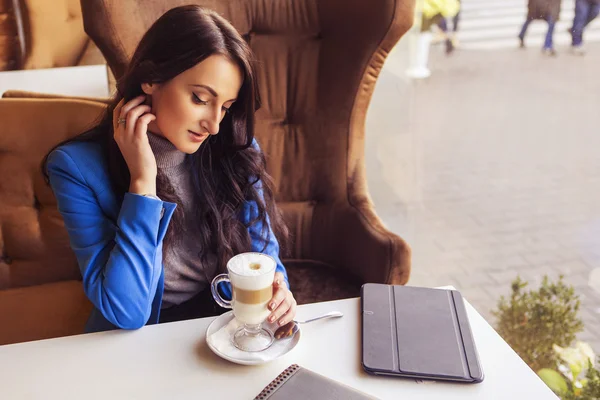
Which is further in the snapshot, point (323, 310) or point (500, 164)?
point (500, 164)

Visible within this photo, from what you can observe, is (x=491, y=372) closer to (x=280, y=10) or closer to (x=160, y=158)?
(x=160, y=158)

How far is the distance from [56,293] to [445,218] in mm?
1720

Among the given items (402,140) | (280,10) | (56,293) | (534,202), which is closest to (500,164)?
(534,202)

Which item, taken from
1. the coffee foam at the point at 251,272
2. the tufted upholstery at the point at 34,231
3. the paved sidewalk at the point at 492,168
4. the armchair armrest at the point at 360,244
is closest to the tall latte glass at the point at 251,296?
the coffee foam at the point at 251,272

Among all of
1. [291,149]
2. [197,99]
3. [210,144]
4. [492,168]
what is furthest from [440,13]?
[197,99]

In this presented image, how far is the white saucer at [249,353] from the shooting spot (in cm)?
96

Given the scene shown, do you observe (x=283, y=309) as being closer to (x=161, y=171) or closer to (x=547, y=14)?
(x=161, y=171)

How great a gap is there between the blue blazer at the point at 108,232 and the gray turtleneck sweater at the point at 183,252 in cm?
12

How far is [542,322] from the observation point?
1.94 m

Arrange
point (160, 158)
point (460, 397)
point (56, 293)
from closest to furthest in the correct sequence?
point (460, 397), point (160, 158), point (56, 293)

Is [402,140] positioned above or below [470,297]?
above

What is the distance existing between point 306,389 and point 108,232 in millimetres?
536

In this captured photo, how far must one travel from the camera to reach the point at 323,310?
112 centimetres

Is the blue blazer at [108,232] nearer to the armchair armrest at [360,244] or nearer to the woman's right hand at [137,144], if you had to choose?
the woman's right hand at [137,144]
